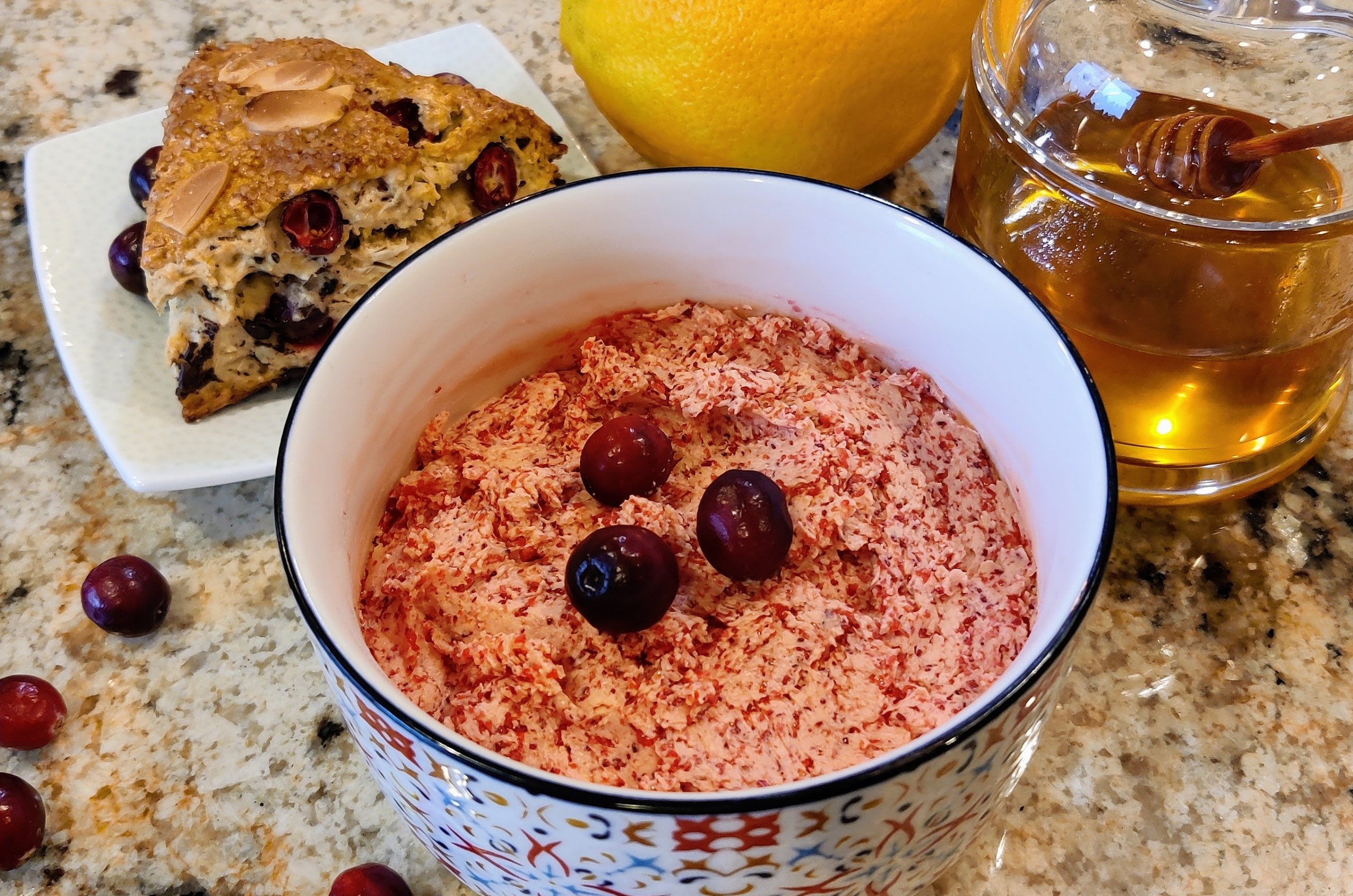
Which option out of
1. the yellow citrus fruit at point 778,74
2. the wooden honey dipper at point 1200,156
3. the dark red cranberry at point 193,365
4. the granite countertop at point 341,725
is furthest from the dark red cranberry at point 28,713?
the wooden honey dipper at point 1200,156

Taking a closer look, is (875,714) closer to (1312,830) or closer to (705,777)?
(705,777)

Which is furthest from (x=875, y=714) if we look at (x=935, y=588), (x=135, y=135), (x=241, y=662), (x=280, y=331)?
(x=135, y=135)

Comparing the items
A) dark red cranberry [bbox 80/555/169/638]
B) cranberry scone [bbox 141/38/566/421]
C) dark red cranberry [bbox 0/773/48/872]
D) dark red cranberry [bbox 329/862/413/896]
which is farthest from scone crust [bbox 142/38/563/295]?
Result: dark red cranberry [bbox 329/862/413/896]

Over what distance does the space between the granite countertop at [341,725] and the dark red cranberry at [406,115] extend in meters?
0.36

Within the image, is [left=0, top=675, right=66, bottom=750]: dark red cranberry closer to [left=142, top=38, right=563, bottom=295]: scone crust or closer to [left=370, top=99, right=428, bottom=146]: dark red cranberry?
[left=142, top=38, right=563, bottom=295]: scone crust

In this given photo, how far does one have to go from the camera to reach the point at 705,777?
0.52 metres

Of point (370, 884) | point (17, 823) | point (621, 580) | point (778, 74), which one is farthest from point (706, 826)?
point (778, 74)

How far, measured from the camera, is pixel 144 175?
1041mm

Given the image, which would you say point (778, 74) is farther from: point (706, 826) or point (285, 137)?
point (706, 826)

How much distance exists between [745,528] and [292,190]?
54 centimetres

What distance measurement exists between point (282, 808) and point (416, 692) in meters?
0.23

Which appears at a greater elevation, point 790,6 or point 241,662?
point 790,6

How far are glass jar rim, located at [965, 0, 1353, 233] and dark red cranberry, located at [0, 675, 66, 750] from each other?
81 centimetres

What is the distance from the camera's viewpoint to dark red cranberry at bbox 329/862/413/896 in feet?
2.13
